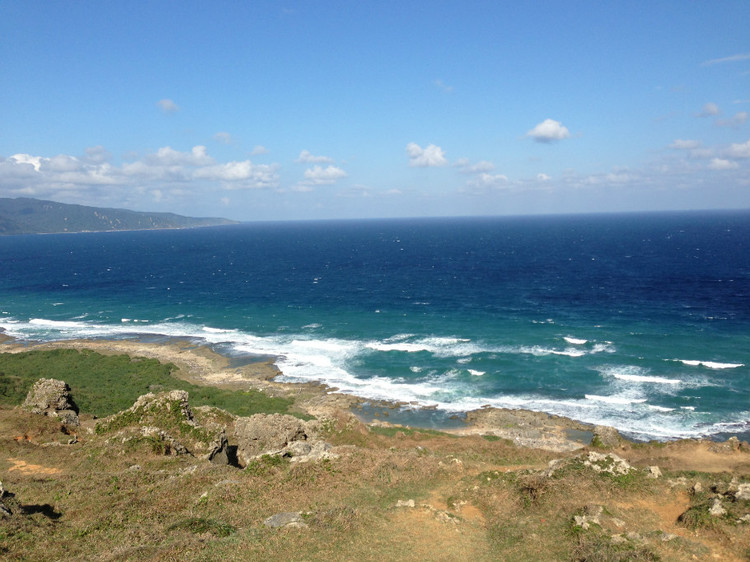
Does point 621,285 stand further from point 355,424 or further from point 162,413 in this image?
point 162,413

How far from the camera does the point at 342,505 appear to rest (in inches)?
1005

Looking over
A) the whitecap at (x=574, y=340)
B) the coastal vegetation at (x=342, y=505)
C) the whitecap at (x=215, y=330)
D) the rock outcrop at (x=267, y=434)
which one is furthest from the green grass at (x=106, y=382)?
the whitecap at (x=574, y=340)

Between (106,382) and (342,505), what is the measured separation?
52282 millimetres

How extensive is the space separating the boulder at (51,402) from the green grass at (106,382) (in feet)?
28.2

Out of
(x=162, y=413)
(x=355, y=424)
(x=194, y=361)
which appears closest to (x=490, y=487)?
(x=355, y=424)

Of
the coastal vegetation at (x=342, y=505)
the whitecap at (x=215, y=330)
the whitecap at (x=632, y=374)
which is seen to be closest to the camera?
the coastal vegetation at (x=342, y=505)

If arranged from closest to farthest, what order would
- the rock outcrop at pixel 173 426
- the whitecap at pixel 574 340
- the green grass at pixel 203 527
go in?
the green grass at pixel 203 527 → the rock outcrop at pixel 173 426 → the whitecap at pixel 574 340

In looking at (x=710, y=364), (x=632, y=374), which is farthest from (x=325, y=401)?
(x=710, y=364)

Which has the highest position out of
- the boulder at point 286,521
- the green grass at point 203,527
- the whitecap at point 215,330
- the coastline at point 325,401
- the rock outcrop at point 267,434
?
the green grass at point 203,527

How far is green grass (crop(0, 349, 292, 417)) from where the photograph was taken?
183 feet

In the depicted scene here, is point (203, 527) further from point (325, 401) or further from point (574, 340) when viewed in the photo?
point (574, 340)

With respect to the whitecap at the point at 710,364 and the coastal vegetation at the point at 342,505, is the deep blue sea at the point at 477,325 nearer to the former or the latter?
the whitecap at the point at 710,364

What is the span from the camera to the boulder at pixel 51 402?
138ft

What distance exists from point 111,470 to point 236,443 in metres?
12.1
